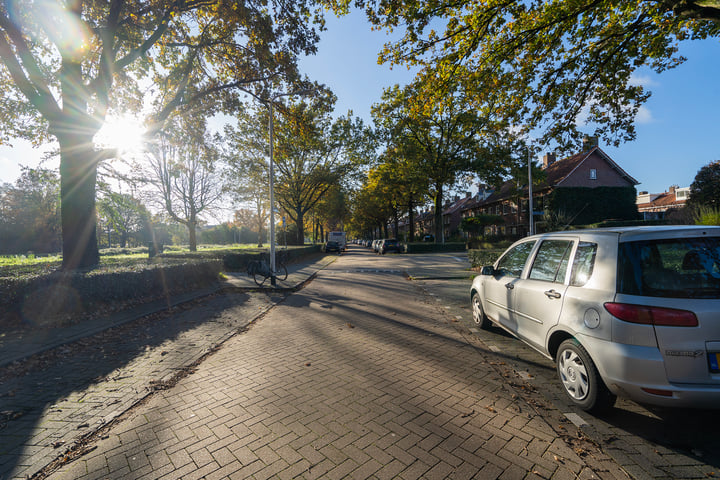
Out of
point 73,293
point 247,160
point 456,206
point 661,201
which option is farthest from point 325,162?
point 661,201

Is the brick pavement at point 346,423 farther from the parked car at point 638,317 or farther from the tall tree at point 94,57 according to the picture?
the tall tree at point 94,57

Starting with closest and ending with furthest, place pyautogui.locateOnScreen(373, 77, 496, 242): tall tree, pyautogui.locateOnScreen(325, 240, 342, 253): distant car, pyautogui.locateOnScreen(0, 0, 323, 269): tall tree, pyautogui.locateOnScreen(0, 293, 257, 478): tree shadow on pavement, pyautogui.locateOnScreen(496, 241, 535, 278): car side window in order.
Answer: pyautogui.locateOnScreen(0, 293, 257, 478): tree shadow on pavement < pyautogui.locateOnScreen(496, 241, 535, 278): car side window < pyautogui.locateOnScreen(0, 0, 323, 269): tall tree < pyautogui.locateOnScreen(373, 77, 496, 242): tall tree < pyautogui.locateOnScreen(325, 240, 342, 253): distant car

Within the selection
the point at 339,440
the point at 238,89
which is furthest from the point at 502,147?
the point at 339,440

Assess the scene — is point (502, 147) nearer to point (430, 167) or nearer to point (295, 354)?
point (430, 167)

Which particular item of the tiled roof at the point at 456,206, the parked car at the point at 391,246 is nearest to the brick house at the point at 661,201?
the tiled roof at the point at 456,206

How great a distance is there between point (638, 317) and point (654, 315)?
0.10 metres

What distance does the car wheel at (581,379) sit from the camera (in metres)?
2.79

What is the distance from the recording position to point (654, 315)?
243cm

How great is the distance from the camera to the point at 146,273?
8250mm

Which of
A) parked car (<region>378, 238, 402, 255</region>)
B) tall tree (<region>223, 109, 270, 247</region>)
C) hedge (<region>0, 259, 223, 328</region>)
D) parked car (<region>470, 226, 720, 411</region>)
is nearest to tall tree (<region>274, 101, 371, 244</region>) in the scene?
tall tree (<region>223, 109, 270, 247</region>)

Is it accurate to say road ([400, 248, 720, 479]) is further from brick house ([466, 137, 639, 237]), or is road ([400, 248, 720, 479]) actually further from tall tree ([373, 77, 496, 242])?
brick house ([466, 137, 639, 237])

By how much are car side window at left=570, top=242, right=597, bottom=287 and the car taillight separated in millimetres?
501

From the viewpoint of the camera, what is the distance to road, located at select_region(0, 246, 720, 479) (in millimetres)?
2316

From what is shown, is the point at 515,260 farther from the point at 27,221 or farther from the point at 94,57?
the point at 27,221
